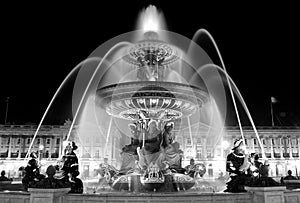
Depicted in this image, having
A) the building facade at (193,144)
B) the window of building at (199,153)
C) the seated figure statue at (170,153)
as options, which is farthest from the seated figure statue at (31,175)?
the window of building at (199,153)

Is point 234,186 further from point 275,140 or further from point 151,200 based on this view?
point 275,140

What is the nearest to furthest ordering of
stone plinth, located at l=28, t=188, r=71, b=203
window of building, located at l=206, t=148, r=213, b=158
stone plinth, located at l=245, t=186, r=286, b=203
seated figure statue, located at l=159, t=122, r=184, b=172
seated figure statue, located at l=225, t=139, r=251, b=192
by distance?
1. stone plinth, located at l=28, t=188, r=71, b=203
2. stone plinth, located at l=245, t=186, r=286, b=203
3. seated figure statue, located at l=225, t=139, r=251, b=192
4. seated figure statue, located at l=159, t=122, r=184, b=172
5. window of building, located at l=206, t=148, r=213, b=158

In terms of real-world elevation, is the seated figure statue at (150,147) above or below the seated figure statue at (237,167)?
above

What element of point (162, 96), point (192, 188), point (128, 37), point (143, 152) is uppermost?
point (128, 37)

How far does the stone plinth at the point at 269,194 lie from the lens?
772cm

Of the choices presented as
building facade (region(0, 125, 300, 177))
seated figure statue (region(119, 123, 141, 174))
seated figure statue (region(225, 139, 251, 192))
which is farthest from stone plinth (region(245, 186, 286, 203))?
building facade (region(0, 125, 300, 177))

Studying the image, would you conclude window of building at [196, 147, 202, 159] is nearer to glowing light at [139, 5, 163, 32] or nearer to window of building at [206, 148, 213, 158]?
window of building at [206, 148, 213, 158]

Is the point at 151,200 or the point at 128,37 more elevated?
the point at 128,37

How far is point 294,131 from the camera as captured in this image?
76812mm

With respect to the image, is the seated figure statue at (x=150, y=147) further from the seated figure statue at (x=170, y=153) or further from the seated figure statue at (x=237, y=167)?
the seated figure statue at (x=237, y=167)

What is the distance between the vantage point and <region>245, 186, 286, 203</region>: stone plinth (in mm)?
7719

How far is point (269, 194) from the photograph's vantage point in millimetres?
7734

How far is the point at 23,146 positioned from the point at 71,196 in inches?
2973

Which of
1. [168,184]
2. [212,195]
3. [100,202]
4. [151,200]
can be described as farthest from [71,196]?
[168,184]
